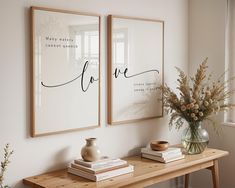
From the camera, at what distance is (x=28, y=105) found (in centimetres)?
264

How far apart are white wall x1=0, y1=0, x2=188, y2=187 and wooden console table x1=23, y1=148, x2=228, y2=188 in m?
0.12

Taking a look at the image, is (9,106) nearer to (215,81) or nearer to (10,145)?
(10,145)

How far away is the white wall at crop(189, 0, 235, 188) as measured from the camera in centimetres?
356

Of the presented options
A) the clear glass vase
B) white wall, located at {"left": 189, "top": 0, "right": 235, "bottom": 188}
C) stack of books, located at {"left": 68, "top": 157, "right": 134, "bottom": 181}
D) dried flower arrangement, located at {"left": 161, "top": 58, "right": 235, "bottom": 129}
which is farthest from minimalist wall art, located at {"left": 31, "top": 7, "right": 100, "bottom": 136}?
white wall, located at {"left": 189, "top": 0, "right": 235, "bottom": 188}

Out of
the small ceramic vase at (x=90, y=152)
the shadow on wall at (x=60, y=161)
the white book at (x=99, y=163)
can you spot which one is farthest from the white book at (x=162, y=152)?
the shadow on wall at (x=60, y=161)

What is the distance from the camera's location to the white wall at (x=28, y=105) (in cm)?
253

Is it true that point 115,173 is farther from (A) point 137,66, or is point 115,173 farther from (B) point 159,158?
(A) point 137,66

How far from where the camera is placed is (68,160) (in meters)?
2.91

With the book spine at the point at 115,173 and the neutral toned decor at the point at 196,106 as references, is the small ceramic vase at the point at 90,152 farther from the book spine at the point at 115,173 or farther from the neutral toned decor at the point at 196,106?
A: the neutral toned decor at the point at 196,106

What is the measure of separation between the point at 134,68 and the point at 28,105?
3.25 feet

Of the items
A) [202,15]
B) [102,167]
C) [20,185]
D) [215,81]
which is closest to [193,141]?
[215,81]

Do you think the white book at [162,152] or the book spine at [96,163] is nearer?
the book spine at [96,163]

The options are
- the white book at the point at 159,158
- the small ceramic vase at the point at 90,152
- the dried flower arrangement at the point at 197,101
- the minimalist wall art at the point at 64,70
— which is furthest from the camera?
the dried flower arrangement at the point at 197,101

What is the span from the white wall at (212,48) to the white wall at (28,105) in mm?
271
